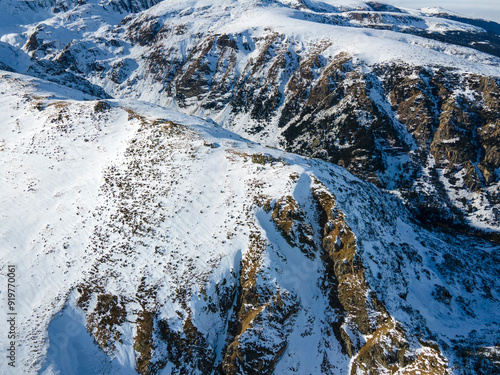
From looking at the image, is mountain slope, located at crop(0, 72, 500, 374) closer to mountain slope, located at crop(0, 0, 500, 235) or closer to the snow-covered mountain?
the snow-covered mountain

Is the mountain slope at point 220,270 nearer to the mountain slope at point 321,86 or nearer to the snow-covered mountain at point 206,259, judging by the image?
the snow-covered mountain at point 206,259

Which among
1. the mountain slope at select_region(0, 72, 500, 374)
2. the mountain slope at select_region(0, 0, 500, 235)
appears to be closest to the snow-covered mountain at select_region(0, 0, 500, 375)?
the mountain slope at select_region(0, 72, 500, 374)

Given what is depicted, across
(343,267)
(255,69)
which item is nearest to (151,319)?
(343,267)

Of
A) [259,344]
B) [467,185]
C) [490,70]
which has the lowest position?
[467,185]

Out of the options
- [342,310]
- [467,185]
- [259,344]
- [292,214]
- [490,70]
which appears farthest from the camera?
[490,70]

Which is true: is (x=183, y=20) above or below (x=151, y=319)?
above

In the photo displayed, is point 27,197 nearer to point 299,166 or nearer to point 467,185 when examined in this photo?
point 299,166
